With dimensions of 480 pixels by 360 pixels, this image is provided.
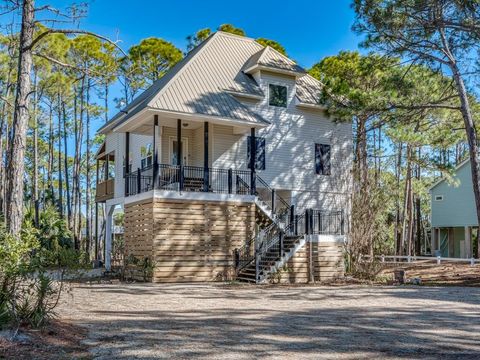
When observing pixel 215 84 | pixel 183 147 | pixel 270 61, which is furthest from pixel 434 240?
pixel 215 84

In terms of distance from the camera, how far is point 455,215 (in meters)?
32.5

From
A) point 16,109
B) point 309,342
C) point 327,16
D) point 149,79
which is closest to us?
point 309,342

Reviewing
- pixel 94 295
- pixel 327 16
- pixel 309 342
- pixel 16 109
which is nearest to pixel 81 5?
pixel 16 109

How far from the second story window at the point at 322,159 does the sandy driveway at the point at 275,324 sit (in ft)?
32.0

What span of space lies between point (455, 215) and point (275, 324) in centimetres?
2788

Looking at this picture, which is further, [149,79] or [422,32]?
[149,79]

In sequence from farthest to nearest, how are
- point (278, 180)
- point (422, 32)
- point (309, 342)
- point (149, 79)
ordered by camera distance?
point (149, 79) < point (278, 180) < point (422, 32) < point (309, 342)

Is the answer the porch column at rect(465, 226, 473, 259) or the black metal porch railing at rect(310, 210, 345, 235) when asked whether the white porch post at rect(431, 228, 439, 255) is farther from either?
the black metal porch railing at rect(310, 210, 345, 235)

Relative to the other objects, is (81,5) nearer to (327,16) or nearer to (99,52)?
(327,16)

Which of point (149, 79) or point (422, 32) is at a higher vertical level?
point (149, 79)

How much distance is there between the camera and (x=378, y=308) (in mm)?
9883

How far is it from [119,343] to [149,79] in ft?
92.4

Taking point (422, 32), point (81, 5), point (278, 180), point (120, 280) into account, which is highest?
point (422, 32)

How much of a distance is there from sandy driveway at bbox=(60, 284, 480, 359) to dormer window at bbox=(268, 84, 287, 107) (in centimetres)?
1013
